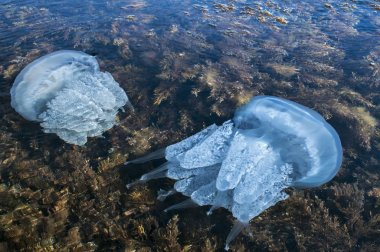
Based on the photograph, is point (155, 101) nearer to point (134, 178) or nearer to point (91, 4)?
point (134, 178)

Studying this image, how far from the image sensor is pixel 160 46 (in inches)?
247

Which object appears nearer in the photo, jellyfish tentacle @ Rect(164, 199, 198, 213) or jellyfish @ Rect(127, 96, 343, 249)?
jellyfish @ Rect(127, 96, 343, 249)

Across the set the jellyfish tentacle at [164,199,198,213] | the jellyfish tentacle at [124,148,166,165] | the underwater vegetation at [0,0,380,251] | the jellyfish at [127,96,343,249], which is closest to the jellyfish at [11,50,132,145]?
the underwater vegetation at [0,0,380,251]

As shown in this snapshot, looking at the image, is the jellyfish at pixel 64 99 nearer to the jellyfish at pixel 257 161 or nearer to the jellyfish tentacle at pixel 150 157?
the jellyfish tentacle at pixel 150 157

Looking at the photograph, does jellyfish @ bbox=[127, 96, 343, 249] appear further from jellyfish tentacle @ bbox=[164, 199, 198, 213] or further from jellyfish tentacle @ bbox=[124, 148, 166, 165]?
jellyfish tentacle @ bbox=[124, 148, 166, 165]

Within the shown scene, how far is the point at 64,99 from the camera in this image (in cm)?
398

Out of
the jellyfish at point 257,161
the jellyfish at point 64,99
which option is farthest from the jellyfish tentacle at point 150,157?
the jellyfish at point 64,99

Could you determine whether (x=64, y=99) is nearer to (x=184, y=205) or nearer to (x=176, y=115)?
(x=176, y=115)

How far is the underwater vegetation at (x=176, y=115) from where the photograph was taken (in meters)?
3.28

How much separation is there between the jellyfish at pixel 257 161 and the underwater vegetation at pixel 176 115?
0.93 feet

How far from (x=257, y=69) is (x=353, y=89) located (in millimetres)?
1480

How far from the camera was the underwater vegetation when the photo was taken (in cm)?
328

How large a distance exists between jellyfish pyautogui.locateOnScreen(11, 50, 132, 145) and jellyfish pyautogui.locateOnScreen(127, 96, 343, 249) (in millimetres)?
1118

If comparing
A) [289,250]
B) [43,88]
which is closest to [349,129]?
[289,250]
